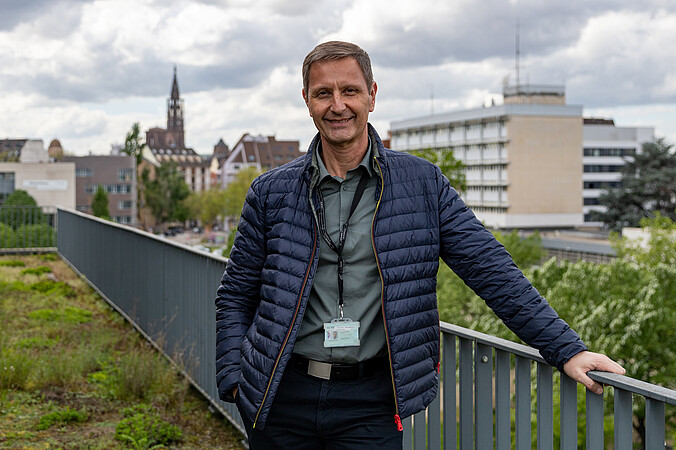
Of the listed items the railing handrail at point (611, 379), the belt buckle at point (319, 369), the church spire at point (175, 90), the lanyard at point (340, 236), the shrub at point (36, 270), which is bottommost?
the shrub at point (36, 270)

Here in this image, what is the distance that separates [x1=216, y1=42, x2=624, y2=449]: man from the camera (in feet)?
7.46

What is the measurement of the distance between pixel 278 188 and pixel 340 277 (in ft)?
1.17

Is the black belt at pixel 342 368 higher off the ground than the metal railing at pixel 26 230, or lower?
higher

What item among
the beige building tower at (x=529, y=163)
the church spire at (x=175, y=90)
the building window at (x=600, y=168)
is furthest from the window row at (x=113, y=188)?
the church spire at (x=175, y=90)

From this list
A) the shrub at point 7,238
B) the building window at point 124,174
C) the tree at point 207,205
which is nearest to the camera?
the shrub at point 7,238

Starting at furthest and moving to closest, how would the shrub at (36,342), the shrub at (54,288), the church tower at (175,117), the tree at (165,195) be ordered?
the church tower at (175,117) < the tree at (165,195) < the shrub at (54,288) < the shrub at (36,342)

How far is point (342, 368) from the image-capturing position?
232 centimetres

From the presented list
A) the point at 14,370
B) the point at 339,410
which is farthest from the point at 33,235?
the point at 339,410

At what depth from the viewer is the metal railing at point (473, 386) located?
2.16 metres

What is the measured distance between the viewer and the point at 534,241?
73.1 metres

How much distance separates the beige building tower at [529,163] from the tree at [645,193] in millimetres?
21141

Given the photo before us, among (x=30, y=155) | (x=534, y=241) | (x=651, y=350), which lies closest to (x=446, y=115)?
(x=534, y=241)

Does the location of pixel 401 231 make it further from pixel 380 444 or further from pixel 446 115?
pixel 446 115

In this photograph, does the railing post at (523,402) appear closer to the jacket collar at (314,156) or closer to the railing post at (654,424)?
the railing post at (654,424)
